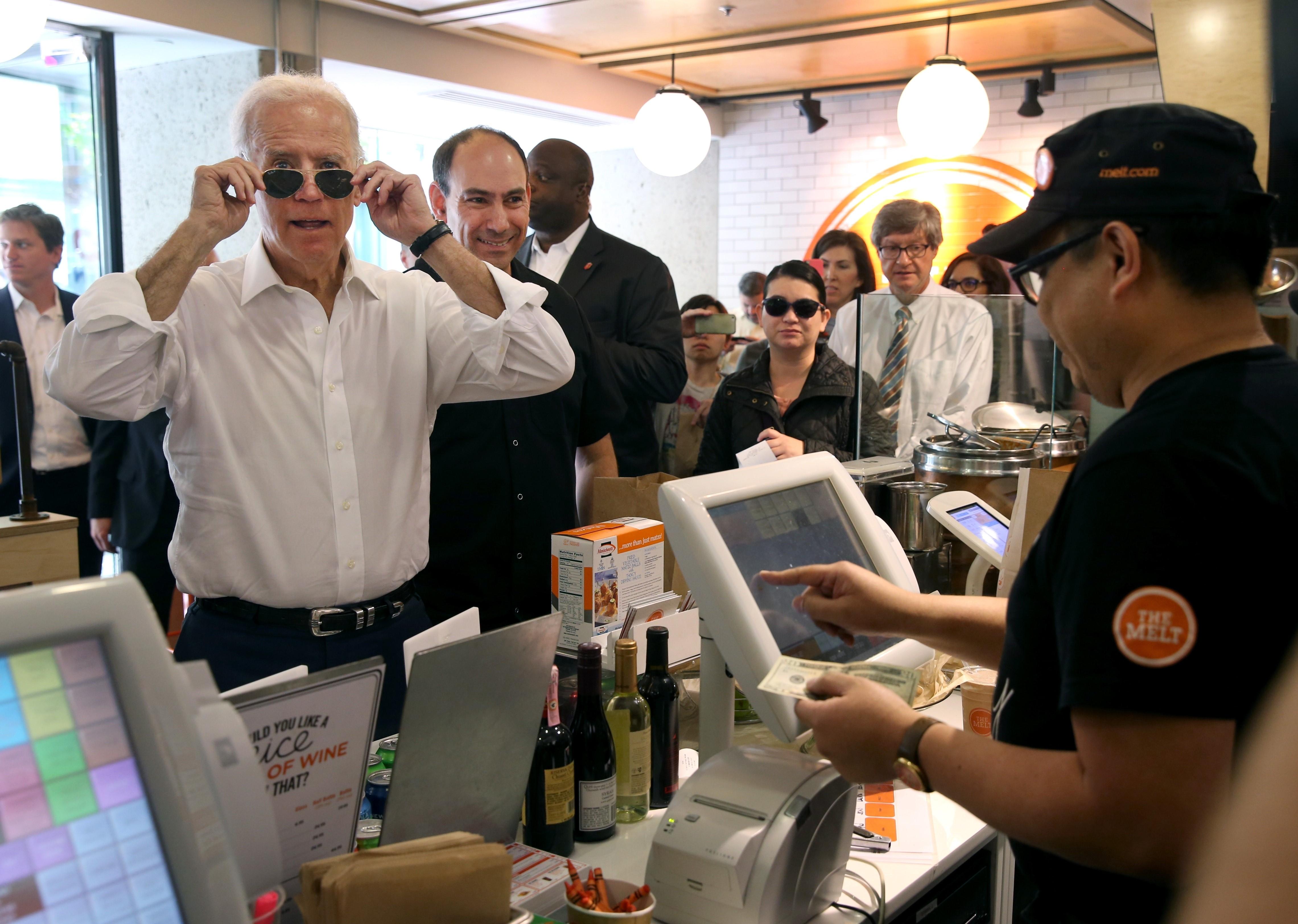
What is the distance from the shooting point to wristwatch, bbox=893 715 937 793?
1114mm

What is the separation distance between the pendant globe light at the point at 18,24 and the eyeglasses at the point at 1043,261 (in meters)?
3.56

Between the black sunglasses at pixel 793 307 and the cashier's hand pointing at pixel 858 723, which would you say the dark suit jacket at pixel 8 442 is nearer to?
the black sunglasses at pixel 793 307

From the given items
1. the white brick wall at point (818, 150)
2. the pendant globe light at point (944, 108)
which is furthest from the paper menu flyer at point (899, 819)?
the white brick wall at point (818, 150)

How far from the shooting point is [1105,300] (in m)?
1.06

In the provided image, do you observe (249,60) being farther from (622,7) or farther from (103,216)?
(622,7)

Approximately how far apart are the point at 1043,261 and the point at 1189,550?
14.1 inches

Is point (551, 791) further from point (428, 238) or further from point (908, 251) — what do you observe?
point (908, 251)

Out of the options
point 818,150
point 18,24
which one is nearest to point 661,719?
point 18,24

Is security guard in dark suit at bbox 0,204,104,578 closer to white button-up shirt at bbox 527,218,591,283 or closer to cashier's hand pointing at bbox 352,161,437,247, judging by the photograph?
white button-up shirt at bbox 527,218,591,283

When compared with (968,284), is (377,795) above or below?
below

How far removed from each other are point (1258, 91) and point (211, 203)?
7.38 ft

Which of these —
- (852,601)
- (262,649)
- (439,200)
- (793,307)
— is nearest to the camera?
(852,601)

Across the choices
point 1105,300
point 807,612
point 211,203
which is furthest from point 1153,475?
point 211,203

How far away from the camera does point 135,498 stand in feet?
12.3
